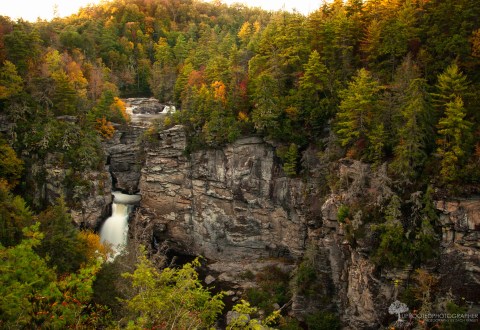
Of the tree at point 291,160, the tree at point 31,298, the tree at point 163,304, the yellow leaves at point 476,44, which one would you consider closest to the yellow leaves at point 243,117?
the tree at point 291,160

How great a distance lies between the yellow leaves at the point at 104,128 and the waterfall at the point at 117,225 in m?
7.68

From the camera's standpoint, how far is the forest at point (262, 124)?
14.1 metres

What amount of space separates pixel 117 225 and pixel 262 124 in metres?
19.5

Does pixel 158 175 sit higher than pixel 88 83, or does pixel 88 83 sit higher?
pixel 88 83

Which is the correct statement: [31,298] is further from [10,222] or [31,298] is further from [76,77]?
[76,77]

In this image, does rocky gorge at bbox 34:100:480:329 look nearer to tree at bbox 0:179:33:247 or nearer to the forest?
the forest

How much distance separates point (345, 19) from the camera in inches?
1409

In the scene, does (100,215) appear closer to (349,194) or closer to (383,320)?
(349,194)

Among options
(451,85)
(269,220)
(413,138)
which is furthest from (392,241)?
(269,220)

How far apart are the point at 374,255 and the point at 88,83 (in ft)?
144

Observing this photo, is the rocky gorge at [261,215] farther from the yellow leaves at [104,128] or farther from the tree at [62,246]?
the tree at [62,246]

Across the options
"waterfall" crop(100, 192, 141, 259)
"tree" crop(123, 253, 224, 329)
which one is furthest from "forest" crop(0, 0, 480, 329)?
"waterfall" crop(100, 192, 141, 259)

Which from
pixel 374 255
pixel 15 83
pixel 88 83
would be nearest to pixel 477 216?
pixel 374 255

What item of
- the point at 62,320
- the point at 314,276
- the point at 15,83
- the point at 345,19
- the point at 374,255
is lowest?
→ the point at 314,276
